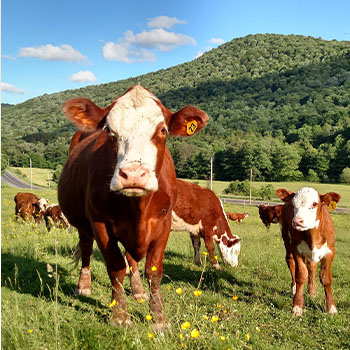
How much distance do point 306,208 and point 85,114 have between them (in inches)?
135

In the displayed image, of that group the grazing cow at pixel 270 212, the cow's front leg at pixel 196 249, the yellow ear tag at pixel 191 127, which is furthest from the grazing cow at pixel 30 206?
the yellow ear tag at pixel 191 127

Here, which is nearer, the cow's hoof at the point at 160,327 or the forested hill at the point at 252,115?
the cow's hoof at the point at 160,327

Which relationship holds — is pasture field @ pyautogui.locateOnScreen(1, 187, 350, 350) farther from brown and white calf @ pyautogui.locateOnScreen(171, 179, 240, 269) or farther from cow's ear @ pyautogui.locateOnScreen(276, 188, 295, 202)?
cow's ear @ pyautogui.locateOnScreen(276, 188, 295, 202)

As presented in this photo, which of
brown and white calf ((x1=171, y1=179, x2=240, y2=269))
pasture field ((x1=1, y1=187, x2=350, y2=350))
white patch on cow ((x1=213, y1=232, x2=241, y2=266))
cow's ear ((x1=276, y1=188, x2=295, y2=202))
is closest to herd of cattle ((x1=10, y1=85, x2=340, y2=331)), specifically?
cow's ear ((x1=276, y1=188, x2=295, y2=202))

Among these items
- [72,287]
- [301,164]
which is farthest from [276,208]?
[301,164]

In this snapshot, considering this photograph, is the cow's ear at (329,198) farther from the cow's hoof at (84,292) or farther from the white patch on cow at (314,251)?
the cow's hoof at (84,292)

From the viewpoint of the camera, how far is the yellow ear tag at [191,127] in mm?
3803

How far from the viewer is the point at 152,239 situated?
13.4 ft

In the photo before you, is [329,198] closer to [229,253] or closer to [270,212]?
[229,253]

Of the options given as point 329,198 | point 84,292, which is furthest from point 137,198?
point 329,198

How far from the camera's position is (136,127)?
3.34 metres

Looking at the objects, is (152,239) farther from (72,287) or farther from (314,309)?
(314,309)

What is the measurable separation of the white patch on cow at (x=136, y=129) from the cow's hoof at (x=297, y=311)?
3.18 meters

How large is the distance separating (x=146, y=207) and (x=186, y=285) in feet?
10.1
